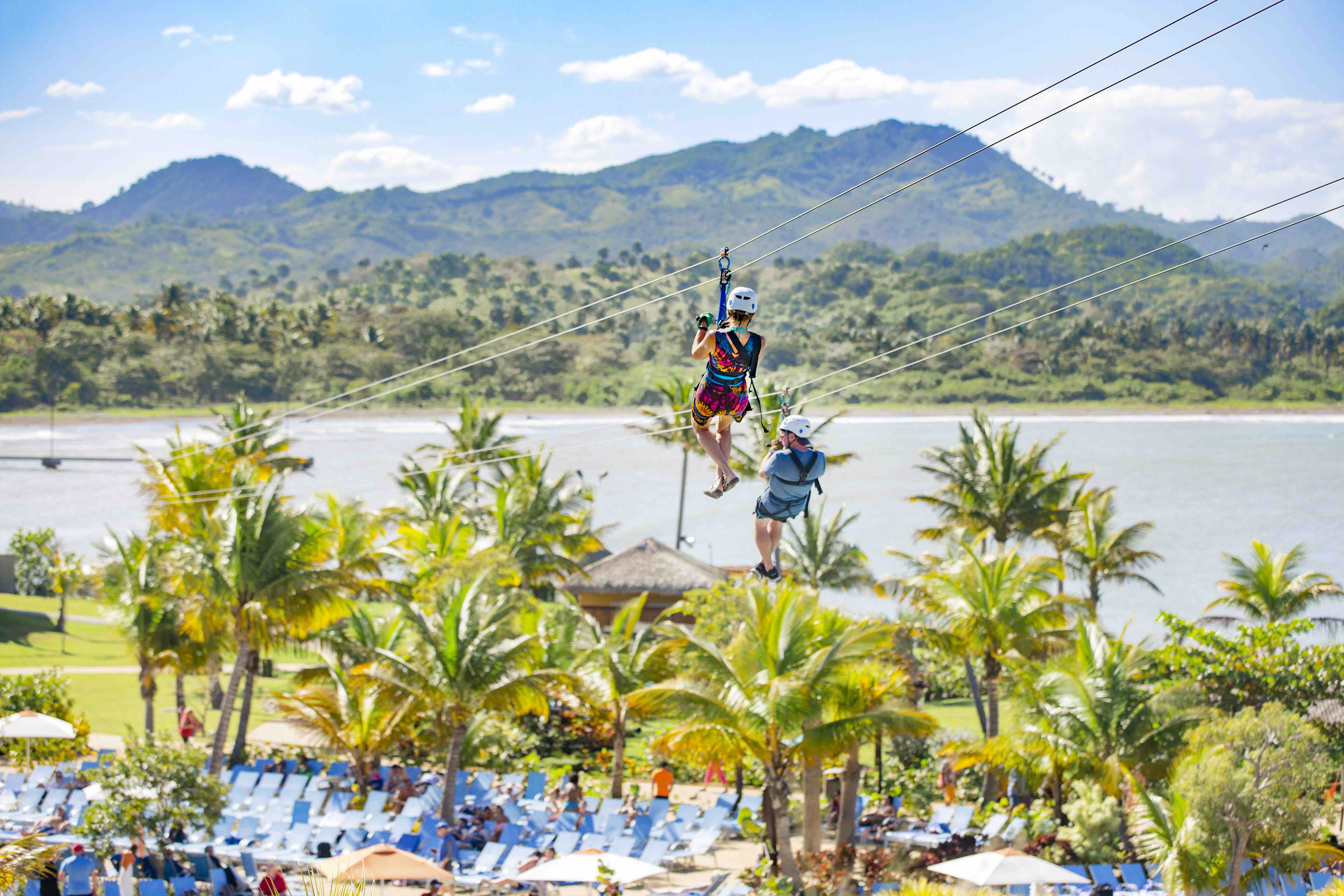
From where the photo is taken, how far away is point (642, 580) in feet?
106

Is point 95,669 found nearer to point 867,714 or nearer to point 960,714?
point 960,714

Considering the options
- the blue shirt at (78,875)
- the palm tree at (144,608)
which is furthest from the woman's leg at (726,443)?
the palm tree at (144,608)

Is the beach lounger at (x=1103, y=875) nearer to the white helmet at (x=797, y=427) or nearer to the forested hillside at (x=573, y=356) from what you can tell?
the white helmet at (x=797, y=427)

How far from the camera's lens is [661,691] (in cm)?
1519

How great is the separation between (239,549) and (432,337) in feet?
368

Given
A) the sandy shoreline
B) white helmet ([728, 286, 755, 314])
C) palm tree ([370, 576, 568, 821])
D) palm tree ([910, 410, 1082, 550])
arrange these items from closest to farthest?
white helmet ([728, 286, 755, 314]) → palm tree ([370, 576, 568, 821]) → palm tree ([910, 410, 1082, 550]) → the sandy shoreline

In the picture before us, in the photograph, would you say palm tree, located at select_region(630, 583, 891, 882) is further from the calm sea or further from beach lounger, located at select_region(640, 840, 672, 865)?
the calm sea

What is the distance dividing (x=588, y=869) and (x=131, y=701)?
16787 millimetres

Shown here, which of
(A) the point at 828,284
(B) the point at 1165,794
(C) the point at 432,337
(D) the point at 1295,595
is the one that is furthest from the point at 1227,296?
(B) the point at 1165,794

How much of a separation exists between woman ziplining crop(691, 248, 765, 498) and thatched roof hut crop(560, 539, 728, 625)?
2333 cm

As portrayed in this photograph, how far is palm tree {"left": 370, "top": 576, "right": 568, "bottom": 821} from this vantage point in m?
17.3

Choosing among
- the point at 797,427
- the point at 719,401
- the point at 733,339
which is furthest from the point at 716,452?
the point at 733,339

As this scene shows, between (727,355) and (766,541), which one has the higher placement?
(727,355)

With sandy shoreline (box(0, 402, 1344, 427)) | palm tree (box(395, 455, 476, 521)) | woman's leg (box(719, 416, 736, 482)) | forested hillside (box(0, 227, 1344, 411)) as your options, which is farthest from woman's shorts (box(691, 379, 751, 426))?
sandy shoreline (box(0, 402, 1344, 427))
